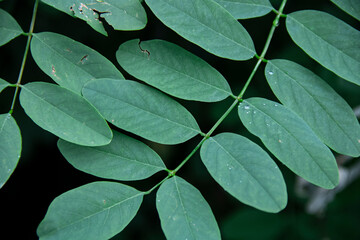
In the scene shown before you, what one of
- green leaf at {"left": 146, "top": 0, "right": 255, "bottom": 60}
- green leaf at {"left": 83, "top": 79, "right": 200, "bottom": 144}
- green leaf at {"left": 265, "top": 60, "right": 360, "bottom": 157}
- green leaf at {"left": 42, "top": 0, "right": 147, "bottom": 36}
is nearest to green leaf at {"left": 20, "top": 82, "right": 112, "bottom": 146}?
green leaf at {"left": 83, "top": 79, "right": 200, "bottom": 144}

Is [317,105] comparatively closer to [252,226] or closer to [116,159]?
[116,159]

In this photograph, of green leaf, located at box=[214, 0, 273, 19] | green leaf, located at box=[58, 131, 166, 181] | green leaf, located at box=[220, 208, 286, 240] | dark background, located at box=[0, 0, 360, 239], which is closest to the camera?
green leaf, located at box=[58, 131, 166, 181]

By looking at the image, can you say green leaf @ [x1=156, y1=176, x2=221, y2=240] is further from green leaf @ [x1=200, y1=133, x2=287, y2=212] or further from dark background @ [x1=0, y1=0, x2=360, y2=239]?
dark background @ [x1=0, y1=0, x2=360, y2=239]

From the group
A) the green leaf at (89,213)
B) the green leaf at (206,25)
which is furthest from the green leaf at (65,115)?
the green leaf at (206,25)

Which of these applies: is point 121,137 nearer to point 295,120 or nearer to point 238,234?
point 295,120

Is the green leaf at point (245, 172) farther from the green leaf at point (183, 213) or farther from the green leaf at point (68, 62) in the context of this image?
the green leaf at point (68, 62)

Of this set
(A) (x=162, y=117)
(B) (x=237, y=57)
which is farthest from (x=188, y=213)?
(B) (x=237, y=57)
